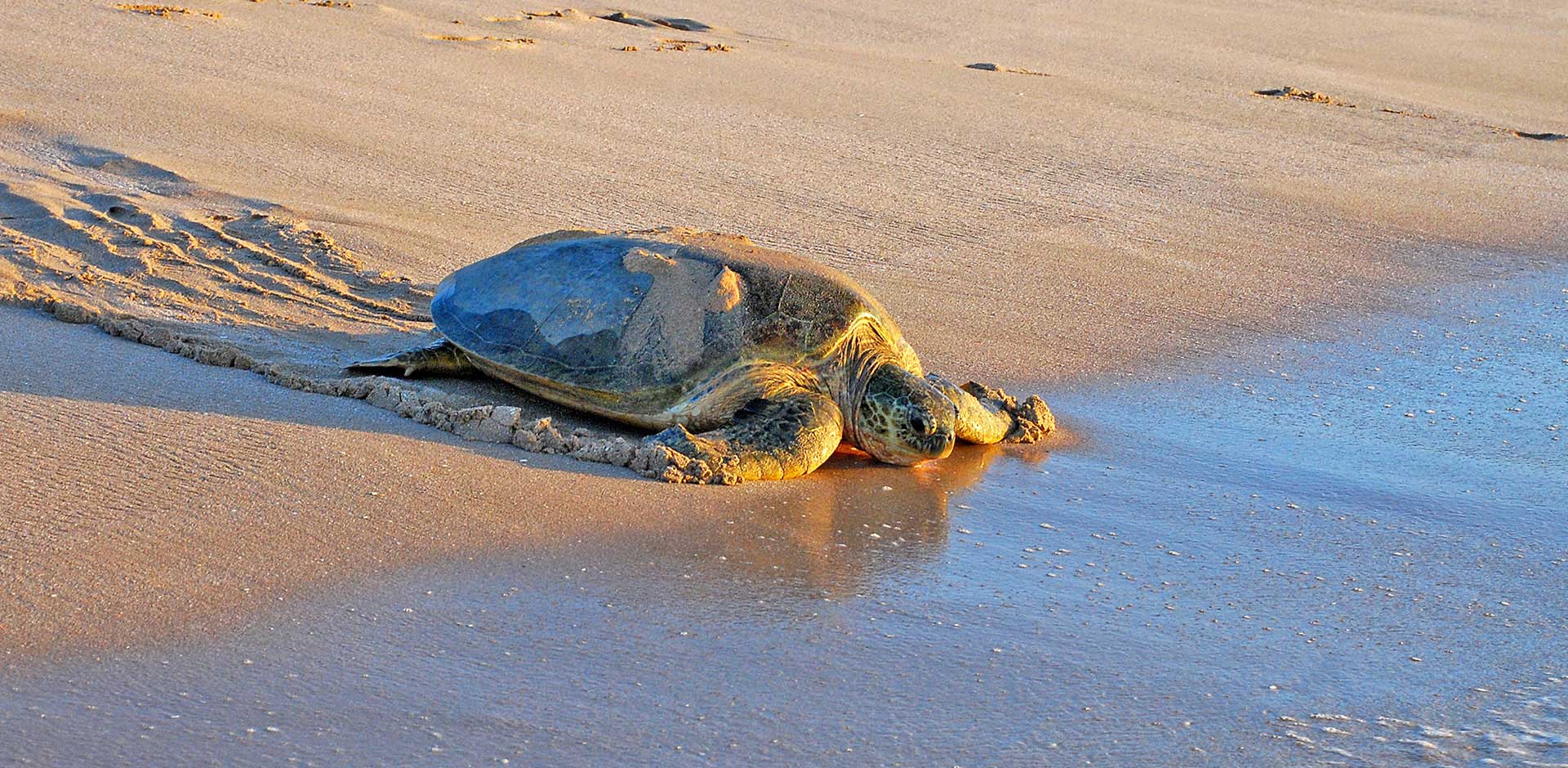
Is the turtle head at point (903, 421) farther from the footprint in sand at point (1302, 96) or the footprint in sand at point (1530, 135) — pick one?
the footprint in sand at point (1530, 135)

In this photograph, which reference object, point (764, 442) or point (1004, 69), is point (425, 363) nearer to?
point (764, 442)

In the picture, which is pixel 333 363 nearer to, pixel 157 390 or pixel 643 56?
pixel 157 390

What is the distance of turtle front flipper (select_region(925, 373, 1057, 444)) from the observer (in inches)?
161

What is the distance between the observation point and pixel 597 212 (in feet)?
19.8

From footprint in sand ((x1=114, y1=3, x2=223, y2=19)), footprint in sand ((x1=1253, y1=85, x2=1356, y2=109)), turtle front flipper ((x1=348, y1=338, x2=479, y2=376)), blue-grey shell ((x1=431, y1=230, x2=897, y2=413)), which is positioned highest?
footprint in sand ((x1=1253, y1=85, x2=1356, y2=109))

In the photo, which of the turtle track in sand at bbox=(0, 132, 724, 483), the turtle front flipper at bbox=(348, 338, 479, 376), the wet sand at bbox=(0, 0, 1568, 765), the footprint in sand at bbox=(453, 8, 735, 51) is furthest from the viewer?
the footprint in sand at bbox=(453, 8, 735, 51)

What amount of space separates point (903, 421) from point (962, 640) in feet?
3.85

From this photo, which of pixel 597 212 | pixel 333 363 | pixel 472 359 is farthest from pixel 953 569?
pixel 597 212

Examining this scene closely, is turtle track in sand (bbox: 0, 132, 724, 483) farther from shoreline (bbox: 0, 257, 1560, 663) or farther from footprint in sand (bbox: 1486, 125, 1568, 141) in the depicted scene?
footprint in sand (bbox: 1486, 125, 1568, 141)

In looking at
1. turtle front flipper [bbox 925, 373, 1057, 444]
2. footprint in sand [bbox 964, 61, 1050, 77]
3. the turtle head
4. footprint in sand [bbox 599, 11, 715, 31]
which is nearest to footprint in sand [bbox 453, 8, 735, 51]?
footprint in sand [bbox 599, 11, 715, 31]

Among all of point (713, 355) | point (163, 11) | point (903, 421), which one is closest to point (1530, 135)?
point (903, 421)

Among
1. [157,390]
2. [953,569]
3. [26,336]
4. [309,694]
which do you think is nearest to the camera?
[309,694]

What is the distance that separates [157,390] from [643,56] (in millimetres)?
5321

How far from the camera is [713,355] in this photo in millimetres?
4039
